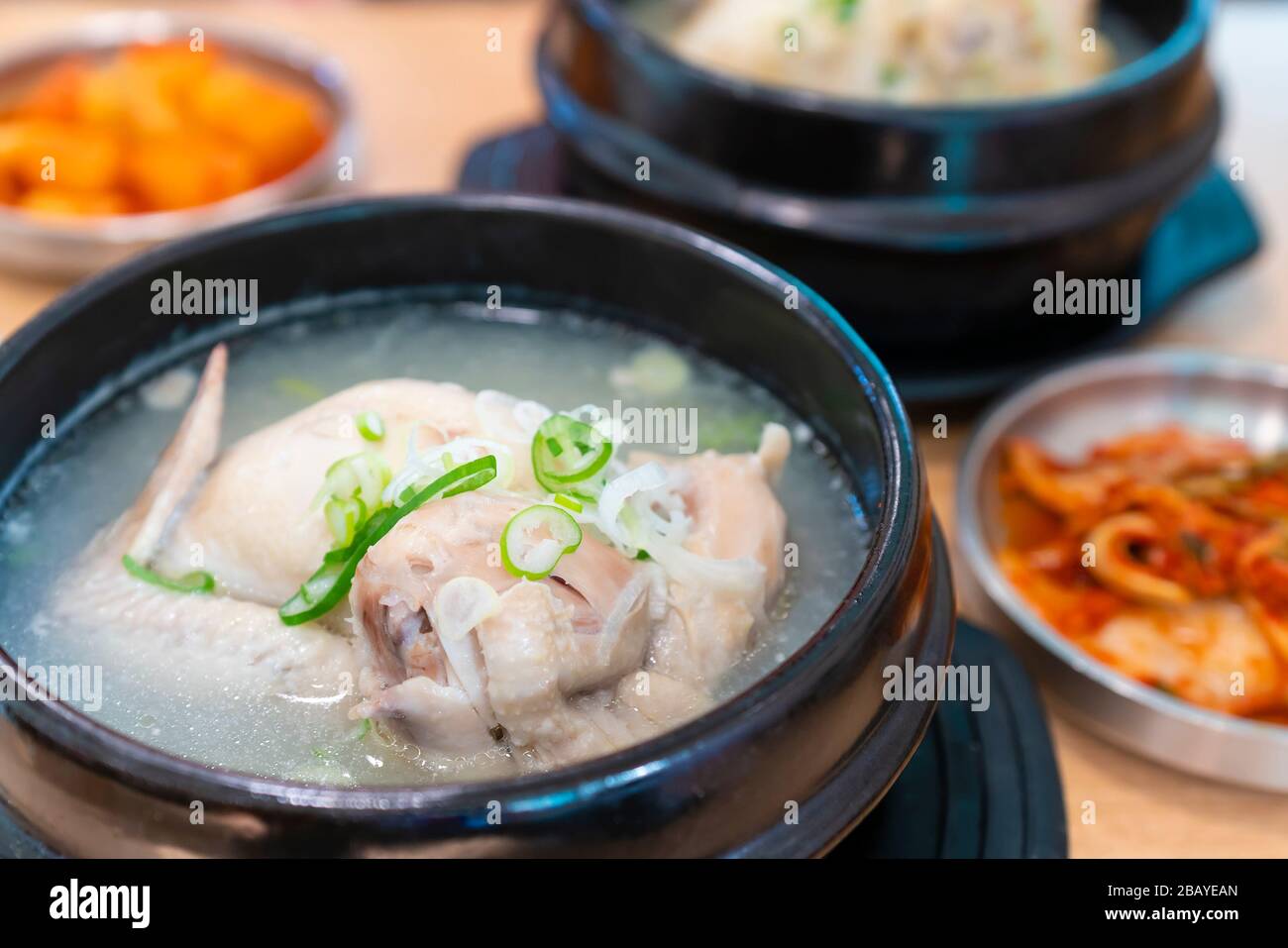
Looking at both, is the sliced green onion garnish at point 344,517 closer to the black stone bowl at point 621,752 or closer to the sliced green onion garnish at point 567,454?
the sliced green onion garnish at point 567,454

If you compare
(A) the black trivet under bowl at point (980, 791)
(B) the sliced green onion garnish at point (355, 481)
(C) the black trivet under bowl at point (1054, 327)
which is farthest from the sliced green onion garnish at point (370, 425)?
(C) the black trivet under bowl at point (1054, 327)

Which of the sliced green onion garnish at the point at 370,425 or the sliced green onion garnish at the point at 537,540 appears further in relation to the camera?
the sliced green onion garnish at the point at 370,425

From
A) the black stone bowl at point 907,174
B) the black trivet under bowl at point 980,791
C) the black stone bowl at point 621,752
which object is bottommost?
the black trivet under bowl at point 980,791

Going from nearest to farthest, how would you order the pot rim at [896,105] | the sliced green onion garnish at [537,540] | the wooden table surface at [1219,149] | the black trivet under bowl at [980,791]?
the sliced green onion garnish at [537,540] → the black trivet under bowl at [980,791] → the wooden table surface at [1219,149] → the pot rim at [896,105]

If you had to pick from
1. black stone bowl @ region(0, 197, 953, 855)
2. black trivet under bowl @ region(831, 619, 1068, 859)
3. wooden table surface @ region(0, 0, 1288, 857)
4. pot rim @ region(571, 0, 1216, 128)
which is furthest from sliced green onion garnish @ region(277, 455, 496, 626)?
pot rim @ region(571, 0, 1216, 128)

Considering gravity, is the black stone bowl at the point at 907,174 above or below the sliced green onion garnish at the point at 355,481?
above

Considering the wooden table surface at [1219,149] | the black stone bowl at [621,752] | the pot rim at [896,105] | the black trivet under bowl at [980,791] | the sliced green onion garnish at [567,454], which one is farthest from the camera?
the pot rim at [896,105]

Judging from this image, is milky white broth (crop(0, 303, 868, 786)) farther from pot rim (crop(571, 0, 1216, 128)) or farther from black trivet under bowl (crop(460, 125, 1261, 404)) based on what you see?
black trivet under bowl (crop(460, 125, 1261, 404))

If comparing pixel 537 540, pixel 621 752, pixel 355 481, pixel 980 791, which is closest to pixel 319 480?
pixel 355 481
